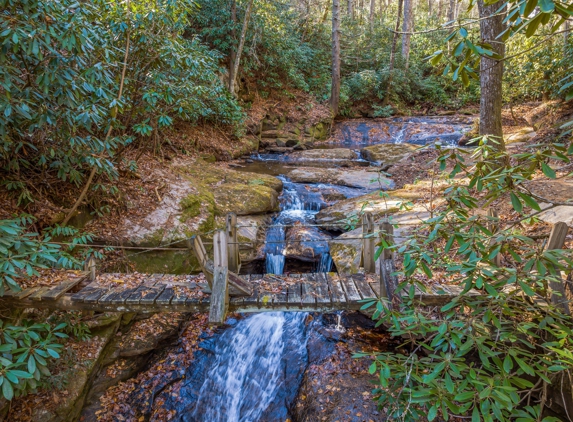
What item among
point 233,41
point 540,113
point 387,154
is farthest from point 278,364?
point 233,41

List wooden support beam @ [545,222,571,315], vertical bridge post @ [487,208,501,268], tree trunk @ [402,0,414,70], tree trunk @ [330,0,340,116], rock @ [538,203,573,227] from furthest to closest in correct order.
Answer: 1. tree trunk @ [402,0,414,70]
2. tree trunk @ [330,0,340,116]
3. rock @ [538,203,573,227]
4. wooden support beam @ [545,222,571,315]
5. vertical bridge post @ [487,208,501,268]

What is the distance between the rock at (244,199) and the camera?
661cm

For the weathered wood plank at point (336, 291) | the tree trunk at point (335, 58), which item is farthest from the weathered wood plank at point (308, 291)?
the tree trunk at point (335, 58)

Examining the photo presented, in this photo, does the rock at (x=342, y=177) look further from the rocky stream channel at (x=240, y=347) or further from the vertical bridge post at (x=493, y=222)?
the vertical bridge post at (x=493, y=222)

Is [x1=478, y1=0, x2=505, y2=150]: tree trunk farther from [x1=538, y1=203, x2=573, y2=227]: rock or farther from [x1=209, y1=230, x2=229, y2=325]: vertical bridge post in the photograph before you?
[x1=209, y1=230, x2=229, y2=325]: vertical bridge post

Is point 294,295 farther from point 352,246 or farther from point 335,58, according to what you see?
point 335,58

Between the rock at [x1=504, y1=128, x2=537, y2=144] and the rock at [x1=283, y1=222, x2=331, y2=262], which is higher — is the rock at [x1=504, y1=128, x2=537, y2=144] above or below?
above

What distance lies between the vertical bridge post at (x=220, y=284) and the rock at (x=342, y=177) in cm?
589

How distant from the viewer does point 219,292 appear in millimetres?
3236

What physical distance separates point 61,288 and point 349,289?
10.7 feet

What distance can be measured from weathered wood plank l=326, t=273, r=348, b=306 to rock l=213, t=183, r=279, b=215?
123 inches

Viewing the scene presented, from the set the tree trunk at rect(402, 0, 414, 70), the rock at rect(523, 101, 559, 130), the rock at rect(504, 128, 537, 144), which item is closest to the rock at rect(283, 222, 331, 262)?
the rock at rect(504, 128, 537, 144)

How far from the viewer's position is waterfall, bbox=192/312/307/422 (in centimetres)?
397

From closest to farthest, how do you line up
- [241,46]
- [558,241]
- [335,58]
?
[558,241] → [241,46] → [335,58]
